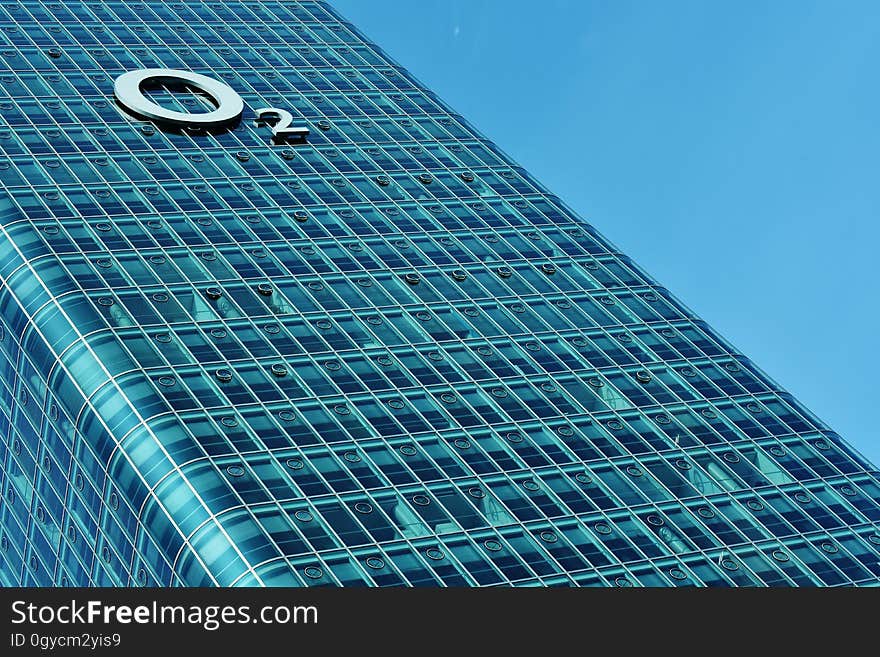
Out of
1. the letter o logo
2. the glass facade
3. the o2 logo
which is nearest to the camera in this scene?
the glass facade

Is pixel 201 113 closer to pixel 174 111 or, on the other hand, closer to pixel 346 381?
pixel 174 111

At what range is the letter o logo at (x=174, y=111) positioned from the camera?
144625 millimetres

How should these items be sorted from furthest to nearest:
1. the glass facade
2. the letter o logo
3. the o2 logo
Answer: the o2 logo → the letter o logo → the glass facade

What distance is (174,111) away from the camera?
483ft

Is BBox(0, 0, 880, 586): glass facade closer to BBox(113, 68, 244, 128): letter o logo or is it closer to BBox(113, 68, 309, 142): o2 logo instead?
BBox(113, 68, 309, 142): o2 logo

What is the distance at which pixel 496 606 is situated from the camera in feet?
254

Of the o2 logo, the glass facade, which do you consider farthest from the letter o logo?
the glass facade

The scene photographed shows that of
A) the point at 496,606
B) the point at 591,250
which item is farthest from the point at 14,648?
the point at 591,250

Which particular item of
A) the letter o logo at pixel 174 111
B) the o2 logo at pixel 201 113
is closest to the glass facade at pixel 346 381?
the o2 logo at pixel 201 113

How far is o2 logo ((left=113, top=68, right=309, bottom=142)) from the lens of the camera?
144875 millimetres

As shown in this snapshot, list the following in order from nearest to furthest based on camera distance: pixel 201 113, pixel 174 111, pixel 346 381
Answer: pixel 346 381 < pixel 174 111 < pixel 201 113

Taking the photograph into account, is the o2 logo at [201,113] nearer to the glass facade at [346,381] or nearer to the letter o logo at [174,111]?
the letter o logo at [174,111]

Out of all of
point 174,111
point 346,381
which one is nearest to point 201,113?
point 174,111

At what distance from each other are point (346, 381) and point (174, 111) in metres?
42.8
